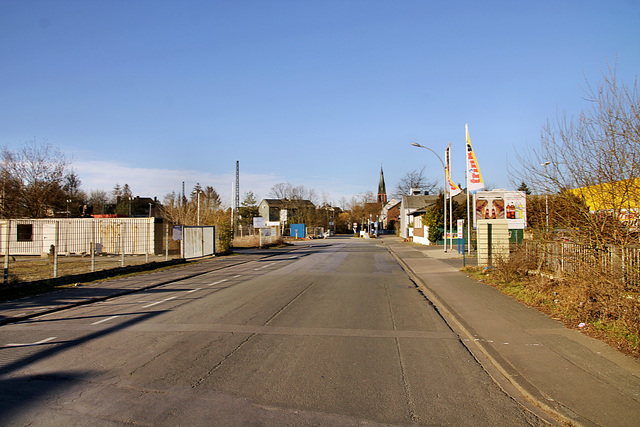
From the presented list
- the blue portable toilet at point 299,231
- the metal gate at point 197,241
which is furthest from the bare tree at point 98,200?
the metal gate at point 197,241

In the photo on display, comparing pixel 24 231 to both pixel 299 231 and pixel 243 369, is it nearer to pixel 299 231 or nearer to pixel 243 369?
pixel 243 369

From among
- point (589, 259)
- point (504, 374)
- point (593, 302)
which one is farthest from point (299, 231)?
point (504, 374)

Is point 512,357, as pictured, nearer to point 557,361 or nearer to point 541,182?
point 557,361

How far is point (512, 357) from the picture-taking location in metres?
6.61

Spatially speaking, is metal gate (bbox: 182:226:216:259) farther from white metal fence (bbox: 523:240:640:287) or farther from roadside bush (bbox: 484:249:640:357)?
white metal fence (bbox: 523:240:640:287)

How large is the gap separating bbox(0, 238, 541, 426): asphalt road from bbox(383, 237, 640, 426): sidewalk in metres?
0.32

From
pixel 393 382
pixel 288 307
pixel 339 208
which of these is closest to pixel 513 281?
pixel 288 307

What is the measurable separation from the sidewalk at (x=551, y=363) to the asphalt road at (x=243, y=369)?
318mm

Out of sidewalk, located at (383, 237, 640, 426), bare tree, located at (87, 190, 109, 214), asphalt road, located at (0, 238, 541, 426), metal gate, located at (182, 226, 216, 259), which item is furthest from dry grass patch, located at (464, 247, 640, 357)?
bare tree, located at (87, 190, 109, 214)

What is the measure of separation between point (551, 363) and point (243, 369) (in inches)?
168

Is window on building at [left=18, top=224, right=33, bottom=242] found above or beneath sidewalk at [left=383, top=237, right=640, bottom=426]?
above

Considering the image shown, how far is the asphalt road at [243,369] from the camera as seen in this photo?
4.50m

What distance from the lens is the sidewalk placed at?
4.70 meters

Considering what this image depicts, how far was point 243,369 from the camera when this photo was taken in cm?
586
